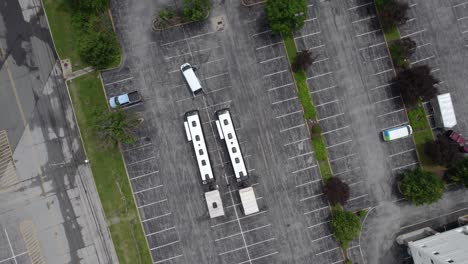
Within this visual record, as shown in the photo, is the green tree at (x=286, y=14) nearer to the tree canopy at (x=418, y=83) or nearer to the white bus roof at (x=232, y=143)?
the white bus roof at (x=232, y=143)

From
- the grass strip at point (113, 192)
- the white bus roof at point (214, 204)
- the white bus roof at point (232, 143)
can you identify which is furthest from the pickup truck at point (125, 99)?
the white bus roof at point (214, 204)

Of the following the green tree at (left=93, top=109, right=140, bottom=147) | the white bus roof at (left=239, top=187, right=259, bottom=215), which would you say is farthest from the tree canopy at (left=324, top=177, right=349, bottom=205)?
the green tree at (left=93, top=109, right=140, bottom=147)

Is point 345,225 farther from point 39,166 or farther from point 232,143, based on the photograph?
point 39,166

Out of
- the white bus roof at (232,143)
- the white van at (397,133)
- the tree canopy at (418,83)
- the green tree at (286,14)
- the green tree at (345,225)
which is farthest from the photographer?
the white van at (397,133)

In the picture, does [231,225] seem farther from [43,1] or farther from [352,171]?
[43,1]

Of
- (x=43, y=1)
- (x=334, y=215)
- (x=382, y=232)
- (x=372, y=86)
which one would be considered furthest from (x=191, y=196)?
(x=43, y=1)
